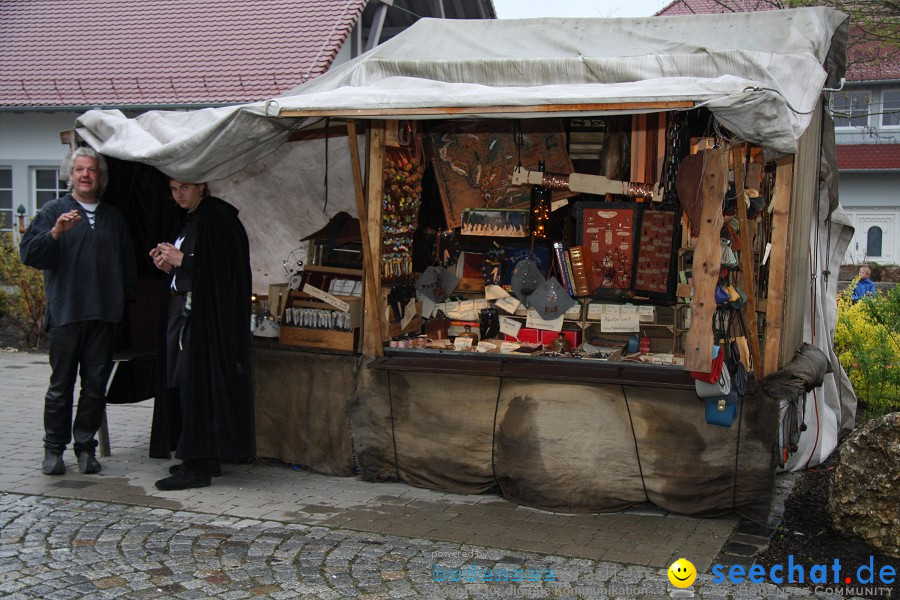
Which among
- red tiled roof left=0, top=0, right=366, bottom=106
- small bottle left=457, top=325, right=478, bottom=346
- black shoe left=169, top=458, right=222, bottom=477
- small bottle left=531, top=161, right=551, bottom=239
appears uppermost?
red tiled roof left=0, top=0, right=366, bottom=106

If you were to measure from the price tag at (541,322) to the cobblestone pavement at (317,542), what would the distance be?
4.08 feet

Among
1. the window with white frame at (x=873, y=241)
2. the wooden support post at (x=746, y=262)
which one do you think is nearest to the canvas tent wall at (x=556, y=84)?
the wooden support post at (x=746, y=262)

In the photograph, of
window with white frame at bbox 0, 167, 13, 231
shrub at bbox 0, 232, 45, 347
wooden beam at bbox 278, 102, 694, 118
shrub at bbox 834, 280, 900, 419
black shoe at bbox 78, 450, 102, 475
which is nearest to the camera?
wooden beam at bbox 278, 102, 694, 118

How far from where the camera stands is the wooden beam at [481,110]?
14.5ft

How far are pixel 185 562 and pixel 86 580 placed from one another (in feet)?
1.51

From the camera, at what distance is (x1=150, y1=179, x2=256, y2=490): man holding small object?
221 inches

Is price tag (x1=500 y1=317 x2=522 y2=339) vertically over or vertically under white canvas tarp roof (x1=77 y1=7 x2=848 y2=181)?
under

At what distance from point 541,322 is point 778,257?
1691mm

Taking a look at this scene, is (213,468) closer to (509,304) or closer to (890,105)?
(509,304)

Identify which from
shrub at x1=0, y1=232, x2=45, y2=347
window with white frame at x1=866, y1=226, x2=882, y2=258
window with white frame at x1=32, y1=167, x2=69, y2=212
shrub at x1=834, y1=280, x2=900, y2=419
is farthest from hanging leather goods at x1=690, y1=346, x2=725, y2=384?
window with white frame at x1=866, y1=226, x2=882, y2=258

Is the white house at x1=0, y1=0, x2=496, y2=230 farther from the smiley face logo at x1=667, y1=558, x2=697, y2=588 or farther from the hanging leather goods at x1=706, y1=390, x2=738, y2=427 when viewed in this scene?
the smiley face logo at x1=667, y1=558, x2=697, y2=588

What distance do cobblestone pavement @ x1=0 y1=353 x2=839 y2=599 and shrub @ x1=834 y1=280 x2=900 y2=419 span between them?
9.82 feet

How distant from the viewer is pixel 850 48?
1334 cm

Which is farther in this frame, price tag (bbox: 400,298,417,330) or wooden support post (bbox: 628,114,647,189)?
price tag (bbox: 400,298,417,330)
